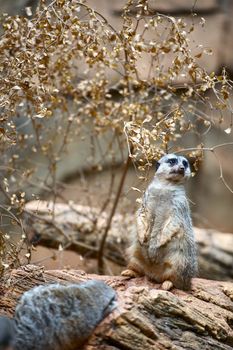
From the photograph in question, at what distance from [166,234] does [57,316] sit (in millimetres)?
1122

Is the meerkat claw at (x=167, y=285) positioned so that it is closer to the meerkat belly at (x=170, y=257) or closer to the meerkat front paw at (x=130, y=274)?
the meerkat belly at (x=170, y=257)

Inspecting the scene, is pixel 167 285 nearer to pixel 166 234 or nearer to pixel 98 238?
pixel 166 234

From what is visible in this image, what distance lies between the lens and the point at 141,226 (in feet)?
14.0

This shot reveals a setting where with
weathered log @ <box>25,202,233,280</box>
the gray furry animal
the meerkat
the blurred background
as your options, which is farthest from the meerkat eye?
the blurred background

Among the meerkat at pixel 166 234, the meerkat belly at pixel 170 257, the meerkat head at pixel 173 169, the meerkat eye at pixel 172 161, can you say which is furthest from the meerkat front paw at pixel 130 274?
the meerkat eye at pixel 172 161

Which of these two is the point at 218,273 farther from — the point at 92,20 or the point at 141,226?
the point at 92,20

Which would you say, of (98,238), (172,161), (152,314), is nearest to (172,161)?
(172,161)

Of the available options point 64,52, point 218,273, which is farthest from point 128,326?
point 218,273

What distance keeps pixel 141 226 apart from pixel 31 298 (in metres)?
1.17

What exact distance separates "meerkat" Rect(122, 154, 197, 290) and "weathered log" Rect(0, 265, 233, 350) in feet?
0.30

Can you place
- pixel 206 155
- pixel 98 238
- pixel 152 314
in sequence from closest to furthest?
pixel 152 314, pixel 98 238, pixel 206 155

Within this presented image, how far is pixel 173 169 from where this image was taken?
4.32 meters

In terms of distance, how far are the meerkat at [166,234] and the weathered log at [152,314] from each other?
0.30ft

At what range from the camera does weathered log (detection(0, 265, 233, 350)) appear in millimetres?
3434
